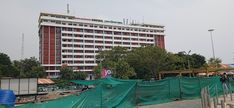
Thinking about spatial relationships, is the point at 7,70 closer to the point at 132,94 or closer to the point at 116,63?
the point at 116,63

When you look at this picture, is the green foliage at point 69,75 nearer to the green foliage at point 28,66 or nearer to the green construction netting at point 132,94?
the green foliage at point 28,66

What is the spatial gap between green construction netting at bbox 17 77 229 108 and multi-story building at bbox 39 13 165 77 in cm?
9833

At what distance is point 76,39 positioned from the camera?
122m

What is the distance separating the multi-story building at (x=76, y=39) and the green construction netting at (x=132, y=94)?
98327 mm

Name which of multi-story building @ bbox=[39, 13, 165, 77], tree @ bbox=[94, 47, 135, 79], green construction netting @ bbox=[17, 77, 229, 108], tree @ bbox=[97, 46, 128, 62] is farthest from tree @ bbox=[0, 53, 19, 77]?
green construction netting @ bbox=[17, 77, 229, 108]

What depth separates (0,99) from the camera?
13.4 metres

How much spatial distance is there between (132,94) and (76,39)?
110096 millimetres

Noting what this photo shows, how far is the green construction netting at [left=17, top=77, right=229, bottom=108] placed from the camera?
9716mm

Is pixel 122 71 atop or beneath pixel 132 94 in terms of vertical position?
atop

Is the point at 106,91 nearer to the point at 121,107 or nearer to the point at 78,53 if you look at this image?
the point at 121,107

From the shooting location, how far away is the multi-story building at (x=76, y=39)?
377 ft

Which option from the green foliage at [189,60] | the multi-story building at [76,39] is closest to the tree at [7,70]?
the multi-story building at [76,39]

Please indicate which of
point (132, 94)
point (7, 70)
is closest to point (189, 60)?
point (7, 70)

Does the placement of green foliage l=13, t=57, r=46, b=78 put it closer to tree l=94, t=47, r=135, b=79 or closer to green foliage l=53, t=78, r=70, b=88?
green foliage l=53, t=78, r=70, b=88
